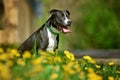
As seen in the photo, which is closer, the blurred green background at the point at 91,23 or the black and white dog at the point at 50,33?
the black and white dog at the point at 50,33

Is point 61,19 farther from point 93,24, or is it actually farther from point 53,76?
point 93,24

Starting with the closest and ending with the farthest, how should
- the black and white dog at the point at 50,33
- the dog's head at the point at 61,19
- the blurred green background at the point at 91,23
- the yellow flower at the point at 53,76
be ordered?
the yellow flower at the point at 53,76, the dog's head at the point at 61,19, the black and white dog at the point at 50,33, the blurred green background at the point at 91,23

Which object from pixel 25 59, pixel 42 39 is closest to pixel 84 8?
pixel 42 39

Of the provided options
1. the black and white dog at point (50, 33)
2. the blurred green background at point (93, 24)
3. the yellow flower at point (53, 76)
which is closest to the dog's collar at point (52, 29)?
the black and white dog at point (50, 33)

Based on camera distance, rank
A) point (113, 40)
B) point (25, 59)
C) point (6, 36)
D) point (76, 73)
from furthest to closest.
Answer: point (113, 40) → point (6, 36) → point (25, 59) → point (76, 73)

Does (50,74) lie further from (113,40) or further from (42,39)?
(113,40)

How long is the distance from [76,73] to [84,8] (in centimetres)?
1303

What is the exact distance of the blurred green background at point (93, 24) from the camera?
61.0 feet

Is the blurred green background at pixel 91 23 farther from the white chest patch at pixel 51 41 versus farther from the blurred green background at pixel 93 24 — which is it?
the white chest patch at pixel 51 41

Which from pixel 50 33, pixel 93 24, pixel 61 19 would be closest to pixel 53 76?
pixel 61 19

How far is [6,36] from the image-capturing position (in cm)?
1653

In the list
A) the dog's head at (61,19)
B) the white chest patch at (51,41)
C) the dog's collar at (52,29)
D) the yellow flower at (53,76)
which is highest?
the dog's head at (61,19)

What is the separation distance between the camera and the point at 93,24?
61.8 ft

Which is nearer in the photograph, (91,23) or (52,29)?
(52,29)
